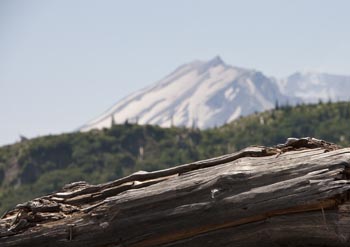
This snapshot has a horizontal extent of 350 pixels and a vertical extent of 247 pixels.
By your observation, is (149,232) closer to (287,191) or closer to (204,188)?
(204,188)

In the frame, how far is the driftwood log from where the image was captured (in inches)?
479

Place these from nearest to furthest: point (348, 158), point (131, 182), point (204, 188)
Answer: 1. point (348, 158)
2. point (204, 188)
3. point (131, 182)

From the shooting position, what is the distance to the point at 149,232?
13.2 m

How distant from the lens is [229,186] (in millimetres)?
12742

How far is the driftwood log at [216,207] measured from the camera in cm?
1216

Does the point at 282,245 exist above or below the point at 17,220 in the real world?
below

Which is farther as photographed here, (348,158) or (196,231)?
(196,231)

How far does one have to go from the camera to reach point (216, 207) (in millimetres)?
12773

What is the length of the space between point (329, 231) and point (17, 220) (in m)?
5.75

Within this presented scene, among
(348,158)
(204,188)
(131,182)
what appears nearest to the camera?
(348,158)

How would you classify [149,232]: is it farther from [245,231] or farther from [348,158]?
[348,158]

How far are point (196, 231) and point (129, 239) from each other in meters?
1.20

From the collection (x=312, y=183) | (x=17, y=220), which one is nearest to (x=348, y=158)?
(x=312, y=183)

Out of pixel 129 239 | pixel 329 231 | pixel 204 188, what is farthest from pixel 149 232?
pixel 329 231
